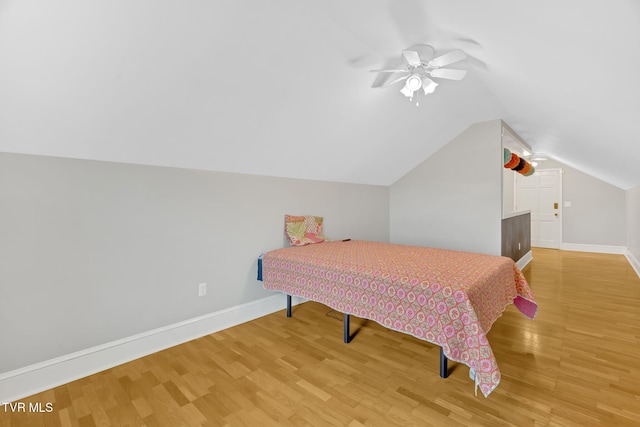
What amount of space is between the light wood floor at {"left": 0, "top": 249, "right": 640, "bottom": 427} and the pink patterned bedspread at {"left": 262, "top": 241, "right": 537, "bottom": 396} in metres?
0.32

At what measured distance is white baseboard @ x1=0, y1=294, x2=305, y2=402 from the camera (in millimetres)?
1788

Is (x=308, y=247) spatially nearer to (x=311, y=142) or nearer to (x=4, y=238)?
(x=311, y=142)

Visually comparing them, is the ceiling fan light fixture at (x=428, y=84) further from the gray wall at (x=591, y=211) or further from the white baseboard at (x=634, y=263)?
the gray wall at (x=591, y=211)

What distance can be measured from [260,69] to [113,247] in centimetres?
169

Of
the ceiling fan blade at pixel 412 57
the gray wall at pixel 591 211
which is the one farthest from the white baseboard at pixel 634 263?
the ceiling fan blade at pixel 412 57

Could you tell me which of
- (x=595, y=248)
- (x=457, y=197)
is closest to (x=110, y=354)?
(x=457, y=197)

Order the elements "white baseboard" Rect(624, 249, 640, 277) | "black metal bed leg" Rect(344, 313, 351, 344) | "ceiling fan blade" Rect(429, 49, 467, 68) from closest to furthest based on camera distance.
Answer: "ceiling fan blade" Rect(429, 49, 467, 68) < "black metal bed leg" Rect(344, 313, 351, 344) < "white baseboard" Rect(624, 249, 640, 277)

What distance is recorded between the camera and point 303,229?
135 inches

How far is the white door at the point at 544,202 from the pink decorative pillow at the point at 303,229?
6.14 m

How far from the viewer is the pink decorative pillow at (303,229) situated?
10.8 ft

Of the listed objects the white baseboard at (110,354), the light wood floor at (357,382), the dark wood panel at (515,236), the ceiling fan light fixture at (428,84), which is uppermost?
the ceiling fan light fixture at (428,84)

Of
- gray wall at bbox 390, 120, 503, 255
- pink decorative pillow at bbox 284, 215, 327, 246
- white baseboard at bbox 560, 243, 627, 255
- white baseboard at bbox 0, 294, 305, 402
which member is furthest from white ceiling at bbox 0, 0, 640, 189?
white baseboard at bbox 560, 243, 627, 255

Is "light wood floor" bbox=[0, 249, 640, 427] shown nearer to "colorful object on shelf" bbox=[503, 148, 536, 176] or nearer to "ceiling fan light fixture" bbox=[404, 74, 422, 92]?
"ceiling fan light fixture" bbox=[404, 74, 422, 92]

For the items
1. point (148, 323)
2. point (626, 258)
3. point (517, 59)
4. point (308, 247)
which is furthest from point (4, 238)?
point (626, 258)
